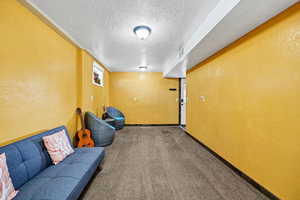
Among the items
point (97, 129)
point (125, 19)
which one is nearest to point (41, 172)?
point (97, 129)

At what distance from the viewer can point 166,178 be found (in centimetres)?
188

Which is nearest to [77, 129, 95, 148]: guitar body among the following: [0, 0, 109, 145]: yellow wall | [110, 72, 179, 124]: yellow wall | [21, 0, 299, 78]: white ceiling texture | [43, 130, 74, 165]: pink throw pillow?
[0, 0, 109, 145]: yellow wall

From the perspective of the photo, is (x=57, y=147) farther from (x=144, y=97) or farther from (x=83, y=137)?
(x=144, y=97)

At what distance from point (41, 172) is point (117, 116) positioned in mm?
3674

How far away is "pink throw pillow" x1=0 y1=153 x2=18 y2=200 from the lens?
0.98m

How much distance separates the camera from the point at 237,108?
79.6 inches

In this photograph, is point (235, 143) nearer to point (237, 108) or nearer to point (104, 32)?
point (237, 108)

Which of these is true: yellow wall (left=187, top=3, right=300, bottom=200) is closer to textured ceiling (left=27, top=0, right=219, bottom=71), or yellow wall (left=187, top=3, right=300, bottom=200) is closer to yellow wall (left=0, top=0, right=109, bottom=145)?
textured ceiling (left=27, top=0, right=219, bottom=71)

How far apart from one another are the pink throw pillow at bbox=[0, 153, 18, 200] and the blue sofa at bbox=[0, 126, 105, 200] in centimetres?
6

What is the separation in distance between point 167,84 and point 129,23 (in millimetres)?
3876

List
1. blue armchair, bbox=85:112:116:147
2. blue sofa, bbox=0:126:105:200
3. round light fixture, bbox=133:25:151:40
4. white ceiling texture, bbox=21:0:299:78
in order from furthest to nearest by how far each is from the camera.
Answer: blue armchair, bbox=85:112:116:147, round light fixture, bbox=133:25:151:40, white ceiling texture, bbox=21:0:299:78, blue sofa, bbox=0:126:105:200

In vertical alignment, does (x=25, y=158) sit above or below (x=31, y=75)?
below

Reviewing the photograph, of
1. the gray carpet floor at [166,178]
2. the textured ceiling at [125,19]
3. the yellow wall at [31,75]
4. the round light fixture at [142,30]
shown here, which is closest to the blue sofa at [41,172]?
the yellow wall at [31,75]

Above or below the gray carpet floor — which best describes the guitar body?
above
